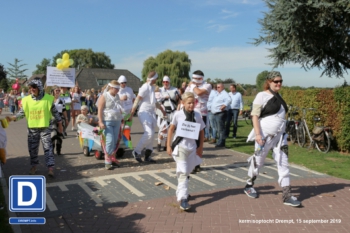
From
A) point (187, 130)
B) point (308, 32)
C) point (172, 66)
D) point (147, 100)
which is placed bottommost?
point (187, 130)

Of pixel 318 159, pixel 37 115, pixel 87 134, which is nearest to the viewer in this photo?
pixel 37 115

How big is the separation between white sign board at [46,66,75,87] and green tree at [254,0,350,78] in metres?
10.8

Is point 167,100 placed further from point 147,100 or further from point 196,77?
point 196,77

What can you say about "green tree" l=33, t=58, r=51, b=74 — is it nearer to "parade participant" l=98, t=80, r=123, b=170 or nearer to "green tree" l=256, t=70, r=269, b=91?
"green tree" l=256, t=70, r=269, b=91

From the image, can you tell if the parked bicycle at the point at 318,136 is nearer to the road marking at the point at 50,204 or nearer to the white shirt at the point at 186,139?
the white shirt at the point at 186,139

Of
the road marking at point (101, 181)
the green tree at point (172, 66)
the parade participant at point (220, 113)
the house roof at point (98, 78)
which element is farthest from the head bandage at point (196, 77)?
the house roof at point (98, 78)

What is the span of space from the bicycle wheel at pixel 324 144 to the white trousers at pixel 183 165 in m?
6.31

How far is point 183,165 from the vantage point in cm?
507

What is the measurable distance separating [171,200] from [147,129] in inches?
112

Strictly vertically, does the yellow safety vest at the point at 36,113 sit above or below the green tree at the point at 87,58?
below

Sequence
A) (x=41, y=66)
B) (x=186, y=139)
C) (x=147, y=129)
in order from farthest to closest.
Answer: (x=41, y=66) → (x=147, y=129) → (x=186, y=139)

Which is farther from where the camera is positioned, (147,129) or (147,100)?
(147,100)

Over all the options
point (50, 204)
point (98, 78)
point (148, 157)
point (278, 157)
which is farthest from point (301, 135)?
point (98, 78)

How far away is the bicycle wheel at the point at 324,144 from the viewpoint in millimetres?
10078
